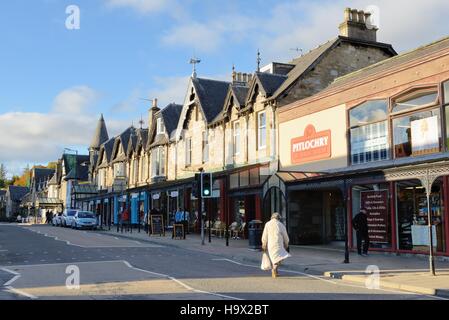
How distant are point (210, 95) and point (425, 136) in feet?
67.0

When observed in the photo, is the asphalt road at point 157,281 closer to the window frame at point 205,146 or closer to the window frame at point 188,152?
the window frame at point 205,146

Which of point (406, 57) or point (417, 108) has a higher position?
point (406, 57)

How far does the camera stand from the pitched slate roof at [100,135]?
72062mm

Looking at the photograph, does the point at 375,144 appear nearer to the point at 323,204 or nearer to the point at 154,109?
the point at 323,204

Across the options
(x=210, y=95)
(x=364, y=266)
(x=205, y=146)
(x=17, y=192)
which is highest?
(x=210, y=95)

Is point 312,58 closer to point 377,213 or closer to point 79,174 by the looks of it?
point 377,213

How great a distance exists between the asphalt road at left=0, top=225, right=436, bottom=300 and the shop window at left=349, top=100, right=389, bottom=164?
712cm

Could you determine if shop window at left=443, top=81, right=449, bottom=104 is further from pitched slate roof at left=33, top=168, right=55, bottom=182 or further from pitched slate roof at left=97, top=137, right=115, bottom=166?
pitched slate roof at left=33, top=168, right=55, bottom=182

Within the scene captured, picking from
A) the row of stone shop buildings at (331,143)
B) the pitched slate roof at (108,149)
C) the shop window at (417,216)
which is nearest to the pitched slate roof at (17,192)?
the pitched slate roof at (108,149)

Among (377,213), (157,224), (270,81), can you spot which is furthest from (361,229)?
(157,224)

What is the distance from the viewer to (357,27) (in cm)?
2938

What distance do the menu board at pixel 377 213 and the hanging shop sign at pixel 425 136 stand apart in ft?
6.87

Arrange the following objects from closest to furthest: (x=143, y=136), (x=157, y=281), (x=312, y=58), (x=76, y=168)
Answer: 1. (x=157, y=281)
2. (x=312, y=58)
3. (x=143, y=136)
4. (x=76, y=168)

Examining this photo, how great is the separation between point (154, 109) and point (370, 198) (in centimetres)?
2959
